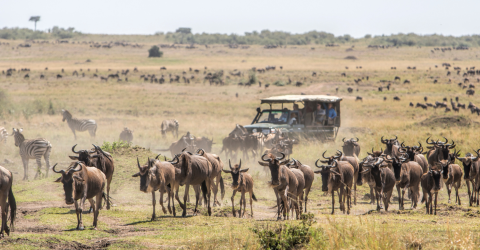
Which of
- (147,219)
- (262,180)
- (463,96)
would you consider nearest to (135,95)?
(463,96)

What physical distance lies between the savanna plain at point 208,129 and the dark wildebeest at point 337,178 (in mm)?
588

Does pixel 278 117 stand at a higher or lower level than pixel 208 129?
higher

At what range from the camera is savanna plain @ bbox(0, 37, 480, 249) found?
924 cm

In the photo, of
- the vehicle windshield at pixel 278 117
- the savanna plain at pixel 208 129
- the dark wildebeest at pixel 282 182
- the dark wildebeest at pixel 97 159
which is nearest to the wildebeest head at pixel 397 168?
the savanna plain at pixel 208 129

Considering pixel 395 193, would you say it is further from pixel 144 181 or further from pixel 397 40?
pixel 397 40

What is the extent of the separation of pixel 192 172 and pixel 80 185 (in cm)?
310

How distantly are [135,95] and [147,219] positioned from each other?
4020 cm

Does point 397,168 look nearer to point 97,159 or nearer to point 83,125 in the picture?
point 97,159

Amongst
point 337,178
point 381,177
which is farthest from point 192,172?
point 381,177

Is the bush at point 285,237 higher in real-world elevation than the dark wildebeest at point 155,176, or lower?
lower

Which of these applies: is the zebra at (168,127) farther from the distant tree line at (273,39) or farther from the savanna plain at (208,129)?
the distant tree line at (273,39)

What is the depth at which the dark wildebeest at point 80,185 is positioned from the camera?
398 inches

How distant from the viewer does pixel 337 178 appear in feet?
44.9

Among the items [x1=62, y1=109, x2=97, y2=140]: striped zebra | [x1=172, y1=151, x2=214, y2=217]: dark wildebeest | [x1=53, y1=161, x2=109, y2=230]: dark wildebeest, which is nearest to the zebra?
[x1=62, y1=109, x2=97, y2=140]: striped zebra
